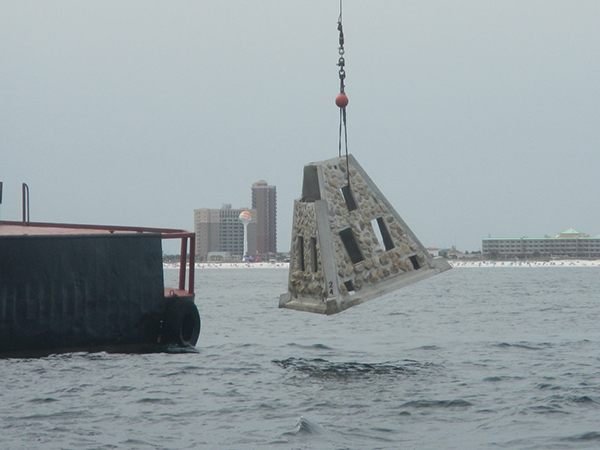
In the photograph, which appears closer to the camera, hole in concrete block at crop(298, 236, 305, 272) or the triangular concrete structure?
the triangular concrete structure

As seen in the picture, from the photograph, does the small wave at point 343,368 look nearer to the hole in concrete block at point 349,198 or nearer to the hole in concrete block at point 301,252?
the hole in concrete block at point 301,252

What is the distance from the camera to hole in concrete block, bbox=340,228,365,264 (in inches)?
723

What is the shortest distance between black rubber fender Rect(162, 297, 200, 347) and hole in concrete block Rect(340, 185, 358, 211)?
3930 millimetres

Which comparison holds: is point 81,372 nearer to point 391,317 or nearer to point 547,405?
point 547,405

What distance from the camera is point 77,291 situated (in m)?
16.8

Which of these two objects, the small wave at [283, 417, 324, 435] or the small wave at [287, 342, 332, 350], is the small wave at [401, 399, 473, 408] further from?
the small wave at [287, 342, 332, 350]

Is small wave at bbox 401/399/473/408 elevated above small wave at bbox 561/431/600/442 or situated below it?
above

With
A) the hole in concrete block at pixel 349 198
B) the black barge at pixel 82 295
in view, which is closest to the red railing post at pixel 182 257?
the black barge at pixel 82 295

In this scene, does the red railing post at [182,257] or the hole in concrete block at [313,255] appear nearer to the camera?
the hole in concrete block at [313,255]

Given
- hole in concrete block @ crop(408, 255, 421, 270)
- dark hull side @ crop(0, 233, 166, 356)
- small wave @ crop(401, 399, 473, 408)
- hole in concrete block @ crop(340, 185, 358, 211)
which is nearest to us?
small wave @ crop(401, 399, 473, 408)

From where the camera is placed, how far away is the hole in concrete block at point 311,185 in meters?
18.2

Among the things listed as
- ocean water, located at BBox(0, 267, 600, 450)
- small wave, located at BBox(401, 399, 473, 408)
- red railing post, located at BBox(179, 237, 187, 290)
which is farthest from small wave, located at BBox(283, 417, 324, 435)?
red railing post, located at BBox(179, 237, 187, 290)

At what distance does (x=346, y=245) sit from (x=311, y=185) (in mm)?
1461

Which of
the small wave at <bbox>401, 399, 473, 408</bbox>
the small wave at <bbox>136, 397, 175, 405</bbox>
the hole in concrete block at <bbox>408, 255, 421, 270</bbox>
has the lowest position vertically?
the small wave at <bbox>401, 399, 473, 408</bbox>
